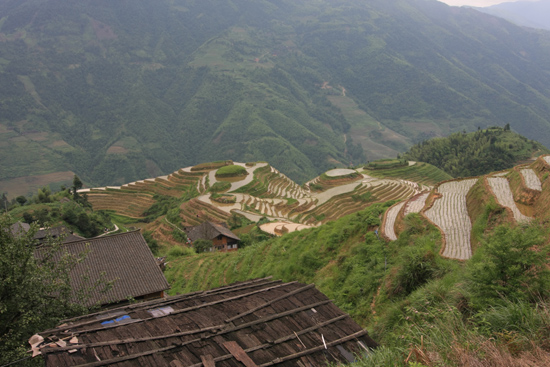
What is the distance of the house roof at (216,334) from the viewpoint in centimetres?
573

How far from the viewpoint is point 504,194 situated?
540 inches

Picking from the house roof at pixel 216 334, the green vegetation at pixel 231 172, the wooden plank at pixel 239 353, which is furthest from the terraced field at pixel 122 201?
the wooden plank at pixel 239 353

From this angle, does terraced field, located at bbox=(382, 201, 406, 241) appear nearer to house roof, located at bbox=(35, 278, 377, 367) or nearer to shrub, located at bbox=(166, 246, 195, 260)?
house roof, located at bbox=(35, 278, 377, 367)

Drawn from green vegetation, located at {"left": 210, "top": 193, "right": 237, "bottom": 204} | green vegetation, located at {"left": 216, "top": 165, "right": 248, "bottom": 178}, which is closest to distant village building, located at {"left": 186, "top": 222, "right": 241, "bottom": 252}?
green vegetation, located at {"left": 210, "top": 193, "right": 237, "bottom": 204}

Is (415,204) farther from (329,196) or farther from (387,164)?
(387,164)

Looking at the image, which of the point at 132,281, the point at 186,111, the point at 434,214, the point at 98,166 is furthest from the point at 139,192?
the point at 186,111

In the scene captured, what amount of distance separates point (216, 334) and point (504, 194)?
40.1ft

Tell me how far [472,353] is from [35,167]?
459 ft

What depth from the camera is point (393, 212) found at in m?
16.4

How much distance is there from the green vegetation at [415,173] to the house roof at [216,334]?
6285 cm

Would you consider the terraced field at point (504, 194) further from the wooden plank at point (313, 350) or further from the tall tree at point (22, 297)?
the tall tree at point (22, 297)

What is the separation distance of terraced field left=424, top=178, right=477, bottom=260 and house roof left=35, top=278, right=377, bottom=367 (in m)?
5.49

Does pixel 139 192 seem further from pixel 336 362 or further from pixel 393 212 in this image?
pixel 336 362

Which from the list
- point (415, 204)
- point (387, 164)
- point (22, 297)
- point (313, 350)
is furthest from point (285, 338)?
point (387, 164)
